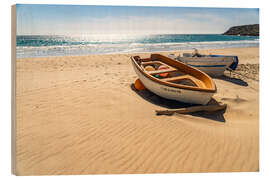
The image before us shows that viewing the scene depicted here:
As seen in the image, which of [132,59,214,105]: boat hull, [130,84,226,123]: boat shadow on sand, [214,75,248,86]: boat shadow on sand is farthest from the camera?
[214,75,248,86]: boat shadow on sand

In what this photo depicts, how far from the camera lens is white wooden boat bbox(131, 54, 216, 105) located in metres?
3.58

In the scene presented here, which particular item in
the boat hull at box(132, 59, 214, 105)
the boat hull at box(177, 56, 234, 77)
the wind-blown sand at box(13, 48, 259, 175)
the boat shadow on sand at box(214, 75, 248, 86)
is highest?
the boat hull at box(177, 56, 234, 77)

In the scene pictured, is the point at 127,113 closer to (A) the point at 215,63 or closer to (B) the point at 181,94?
(B) the point at 181,94

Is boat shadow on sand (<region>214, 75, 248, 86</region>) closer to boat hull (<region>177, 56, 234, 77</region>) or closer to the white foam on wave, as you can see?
boat hull (<region>177, 56, 234, 77</region>)

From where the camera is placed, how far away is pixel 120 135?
3105 mm

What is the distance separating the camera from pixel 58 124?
3279mm

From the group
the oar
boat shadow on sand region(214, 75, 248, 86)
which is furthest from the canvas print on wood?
boat shadow on sand region(214, 75, 248, 86)

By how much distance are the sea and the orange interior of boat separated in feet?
1.94

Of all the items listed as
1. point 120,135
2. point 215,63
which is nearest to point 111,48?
point 215,63

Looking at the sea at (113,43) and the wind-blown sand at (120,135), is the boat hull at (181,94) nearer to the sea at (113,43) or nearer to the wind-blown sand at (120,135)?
the wind-blown sand at (120,135)

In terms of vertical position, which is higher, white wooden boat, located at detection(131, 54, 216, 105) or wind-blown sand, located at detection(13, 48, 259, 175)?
white wooden boat, located at detection(131, 54, 216, 105)

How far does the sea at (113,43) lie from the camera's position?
4.09 metres

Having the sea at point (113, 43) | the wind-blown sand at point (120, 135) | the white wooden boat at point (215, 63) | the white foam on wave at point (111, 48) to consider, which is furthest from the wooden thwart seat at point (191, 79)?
the white foam on wave at point (111, 48)
